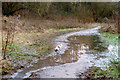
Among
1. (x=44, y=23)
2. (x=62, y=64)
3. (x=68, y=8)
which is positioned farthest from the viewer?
(x=68, y=8)

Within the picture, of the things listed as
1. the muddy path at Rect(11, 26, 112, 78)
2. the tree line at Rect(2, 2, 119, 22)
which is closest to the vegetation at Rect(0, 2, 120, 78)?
the tree line at Rect(2, 2, 119, 22)

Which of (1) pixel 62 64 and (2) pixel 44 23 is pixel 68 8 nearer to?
(2) pixel 44 23

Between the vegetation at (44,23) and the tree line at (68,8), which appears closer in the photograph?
the vegetation at (44,23)

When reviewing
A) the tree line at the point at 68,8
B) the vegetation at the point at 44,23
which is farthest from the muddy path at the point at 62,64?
the tree line at the point at 68,8

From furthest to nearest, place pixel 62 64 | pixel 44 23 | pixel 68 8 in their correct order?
pixel 68 8
pixel 44 23
pixel 62 64

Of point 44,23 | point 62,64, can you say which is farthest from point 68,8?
point 62,64

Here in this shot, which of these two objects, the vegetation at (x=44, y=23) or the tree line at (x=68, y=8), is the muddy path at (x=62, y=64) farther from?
the tree line at (x=68, y=8)

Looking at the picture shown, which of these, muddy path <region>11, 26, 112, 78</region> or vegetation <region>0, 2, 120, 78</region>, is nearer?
muddy path <region>11, 26, 112, 78</region>

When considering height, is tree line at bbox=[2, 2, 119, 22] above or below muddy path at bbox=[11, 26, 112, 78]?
above

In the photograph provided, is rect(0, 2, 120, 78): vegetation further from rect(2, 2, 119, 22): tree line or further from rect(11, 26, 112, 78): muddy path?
rect(11, 26, 112, 78): muddy path

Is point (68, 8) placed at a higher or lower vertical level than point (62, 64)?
higher

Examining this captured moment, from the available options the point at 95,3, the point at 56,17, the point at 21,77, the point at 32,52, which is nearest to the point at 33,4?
the point at 56,17

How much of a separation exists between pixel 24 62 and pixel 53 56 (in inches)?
60.0

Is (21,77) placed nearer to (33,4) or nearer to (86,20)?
(33,4)
